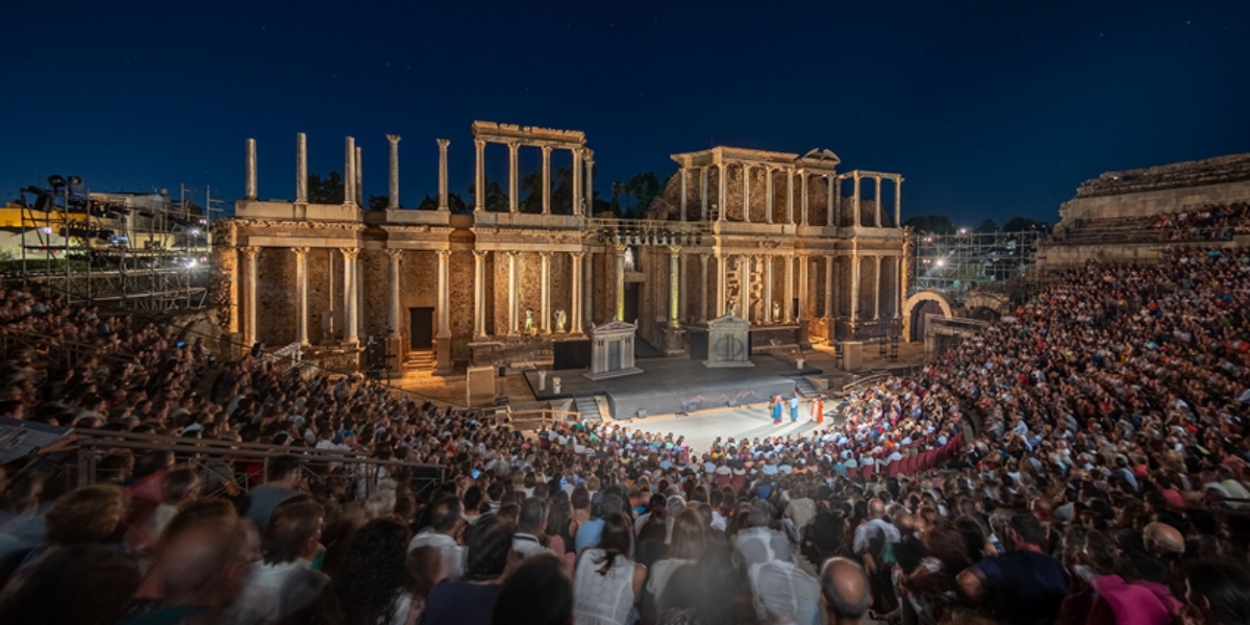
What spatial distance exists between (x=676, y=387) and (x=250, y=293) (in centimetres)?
1773

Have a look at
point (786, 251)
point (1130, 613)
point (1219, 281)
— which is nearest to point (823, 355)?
point (786, 251)

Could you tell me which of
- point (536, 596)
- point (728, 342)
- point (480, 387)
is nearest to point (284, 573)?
point (536, 596)

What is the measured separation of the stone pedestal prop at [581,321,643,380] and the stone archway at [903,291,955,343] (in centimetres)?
1898

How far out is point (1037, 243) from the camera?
29484 mm

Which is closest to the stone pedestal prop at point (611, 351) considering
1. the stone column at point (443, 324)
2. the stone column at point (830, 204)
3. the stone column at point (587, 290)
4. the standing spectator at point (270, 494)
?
the stone column at point (587, 290)

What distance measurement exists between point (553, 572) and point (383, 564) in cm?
119

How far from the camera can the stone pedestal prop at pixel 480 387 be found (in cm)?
1977

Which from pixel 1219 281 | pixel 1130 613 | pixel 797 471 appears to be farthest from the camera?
pixel 1219 281

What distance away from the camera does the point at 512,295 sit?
26.6 m

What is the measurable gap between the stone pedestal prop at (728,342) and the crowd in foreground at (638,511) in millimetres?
10183

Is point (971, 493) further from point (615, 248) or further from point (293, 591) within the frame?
point (615, 248)

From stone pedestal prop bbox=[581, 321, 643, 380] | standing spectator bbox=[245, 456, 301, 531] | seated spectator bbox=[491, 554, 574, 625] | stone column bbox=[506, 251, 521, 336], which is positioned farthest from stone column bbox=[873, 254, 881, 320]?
seated spectator bbox=[491, 554, 574, 625]

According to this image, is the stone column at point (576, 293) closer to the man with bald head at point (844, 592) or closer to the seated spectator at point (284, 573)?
the seated spectator at point (284, 573)

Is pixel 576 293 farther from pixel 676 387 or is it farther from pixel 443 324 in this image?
pixel 676 387
